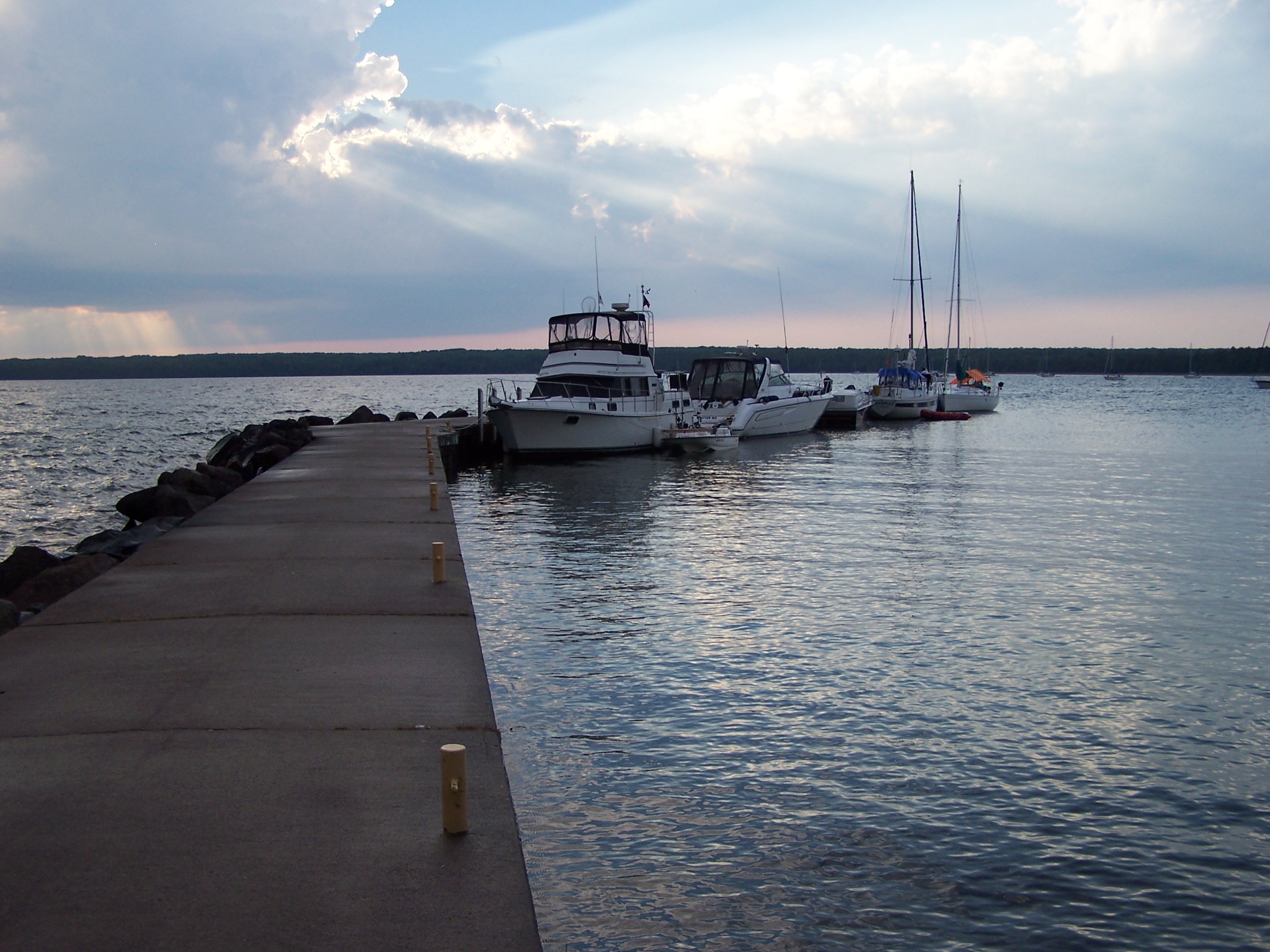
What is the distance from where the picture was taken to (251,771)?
18.9ft

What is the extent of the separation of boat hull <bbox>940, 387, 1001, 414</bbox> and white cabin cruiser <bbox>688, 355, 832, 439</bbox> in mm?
19134

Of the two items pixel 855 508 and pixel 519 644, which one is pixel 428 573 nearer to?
pixel 519 644

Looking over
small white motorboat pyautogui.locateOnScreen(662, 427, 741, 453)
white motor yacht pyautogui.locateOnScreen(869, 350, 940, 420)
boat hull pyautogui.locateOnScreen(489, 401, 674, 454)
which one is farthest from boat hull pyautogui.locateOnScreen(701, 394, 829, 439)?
white motor yacht pyautogui.locateOnScreen(869, 350, 940, 420)

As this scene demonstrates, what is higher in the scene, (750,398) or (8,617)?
(750,398)

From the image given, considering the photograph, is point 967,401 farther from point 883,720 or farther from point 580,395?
point 883,720

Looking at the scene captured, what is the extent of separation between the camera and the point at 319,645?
27.8 ft

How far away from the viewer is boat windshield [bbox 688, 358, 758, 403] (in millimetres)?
46062

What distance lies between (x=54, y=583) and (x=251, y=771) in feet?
25.9

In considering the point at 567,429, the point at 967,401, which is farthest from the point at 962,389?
the point at 567,429

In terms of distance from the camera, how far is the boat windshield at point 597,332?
3472 cm

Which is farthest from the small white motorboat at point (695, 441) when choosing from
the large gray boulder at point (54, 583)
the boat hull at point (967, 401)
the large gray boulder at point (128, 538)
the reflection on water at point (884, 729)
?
the boat hull at point (967, 401)

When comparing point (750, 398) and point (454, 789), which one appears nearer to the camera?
point (454, 789)

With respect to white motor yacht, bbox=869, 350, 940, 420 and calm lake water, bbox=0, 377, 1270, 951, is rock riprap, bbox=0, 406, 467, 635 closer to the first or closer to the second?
calm lake water, bbox=0, 377, 1270, 951

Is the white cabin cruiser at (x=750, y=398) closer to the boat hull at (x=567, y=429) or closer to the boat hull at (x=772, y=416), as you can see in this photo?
the boat hull at (x=772, y=416)
